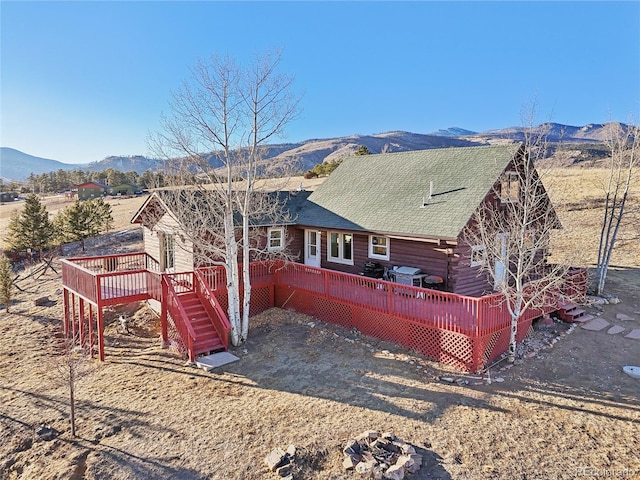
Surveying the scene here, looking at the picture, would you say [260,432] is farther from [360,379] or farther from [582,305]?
[582,305]

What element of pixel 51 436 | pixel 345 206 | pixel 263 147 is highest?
pixel 263 147

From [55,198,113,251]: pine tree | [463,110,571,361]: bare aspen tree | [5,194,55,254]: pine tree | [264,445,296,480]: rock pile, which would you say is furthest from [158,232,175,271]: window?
[5,194,55,254]: pine tree

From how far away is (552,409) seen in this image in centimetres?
895

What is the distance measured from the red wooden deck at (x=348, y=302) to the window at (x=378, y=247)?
2286mm

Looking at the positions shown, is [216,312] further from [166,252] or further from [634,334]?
[634,334]

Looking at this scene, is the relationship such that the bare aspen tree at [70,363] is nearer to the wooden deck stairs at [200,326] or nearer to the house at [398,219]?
the wooden deck stairs at [200,326]

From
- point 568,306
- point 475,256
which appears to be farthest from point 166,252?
point 568,306

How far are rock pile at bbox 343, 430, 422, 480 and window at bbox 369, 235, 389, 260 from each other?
27.1ft

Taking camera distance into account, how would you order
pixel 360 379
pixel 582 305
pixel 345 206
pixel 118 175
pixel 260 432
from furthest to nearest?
pixel 118 175 → pixel 345 206 → pixel 582 305 → pixel 360 379 → pixel 260 432

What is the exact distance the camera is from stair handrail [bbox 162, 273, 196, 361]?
1239 centimetres

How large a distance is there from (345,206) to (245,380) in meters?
8.81

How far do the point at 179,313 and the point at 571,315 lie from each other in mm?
12869

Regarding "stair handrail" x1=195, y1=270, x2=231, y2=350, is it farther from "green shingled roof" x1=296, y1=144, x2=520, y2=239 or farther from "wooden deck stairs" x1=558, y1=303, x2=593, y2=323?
"wooden deck stairs" x1=558, y1=303, x2=593, y2=323

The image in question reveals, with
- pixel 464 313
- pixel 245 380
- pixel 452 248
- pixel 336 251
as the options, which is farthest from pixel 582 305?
pixel 245 380
